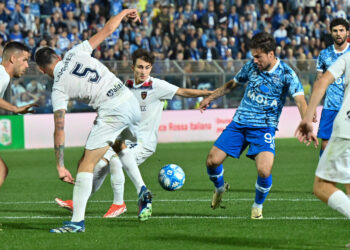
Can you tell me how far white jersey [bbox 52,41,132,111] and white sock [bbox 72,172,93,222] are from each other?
77cm

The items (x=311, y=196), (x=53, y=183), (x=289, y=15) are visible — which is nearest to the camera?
(x=311, y=196)

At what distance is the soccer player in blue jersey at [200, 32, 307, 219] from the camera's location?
907 centimetres

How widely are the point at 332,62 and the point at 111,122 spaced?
4.33 meters

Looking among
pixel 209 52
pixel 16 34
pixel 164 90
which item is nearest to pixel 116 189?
pixel 164 90

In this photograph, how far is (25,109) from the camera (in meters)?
8.34

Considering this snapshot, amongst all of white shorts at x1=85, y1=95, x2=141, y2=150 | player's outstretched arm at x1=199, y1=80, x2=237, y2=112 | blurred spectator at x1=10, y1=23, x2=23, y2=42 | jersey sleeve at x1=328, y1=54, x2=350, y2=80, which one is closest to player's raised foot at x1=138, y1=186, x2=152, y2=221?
white shorts at x1=85, y1=95, x2=141, y2=150

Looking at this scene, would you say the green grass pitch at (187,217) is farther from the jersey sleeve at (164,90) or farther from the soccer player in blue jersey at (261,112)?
the jersey sleeve at (164,90)

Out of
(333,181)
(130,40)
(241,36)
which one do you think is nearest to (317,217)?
(333,181)

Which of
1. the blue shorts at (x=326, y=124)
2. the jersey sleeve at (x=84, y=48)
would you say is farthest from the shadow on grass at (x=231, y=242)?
the blue shorts at (x=326, y=124)

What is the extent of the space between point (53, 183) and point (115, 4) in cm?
1441

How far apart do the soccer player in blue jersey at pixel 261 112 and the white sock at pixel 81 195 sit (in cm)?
186

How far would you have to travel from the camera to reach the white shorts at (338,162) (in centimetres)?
659

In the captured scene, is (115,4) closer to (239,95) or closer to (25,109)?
(239,95)

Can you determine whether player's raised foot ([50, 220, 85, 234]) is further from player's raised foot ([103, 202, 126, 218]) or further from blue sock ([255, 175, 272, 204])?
blue sock ([255, 175, 272, 204])
